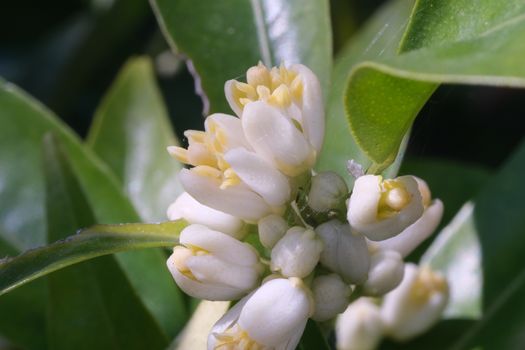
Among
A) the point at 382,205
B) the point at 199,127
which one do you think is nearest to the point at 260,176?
the point at 382,205

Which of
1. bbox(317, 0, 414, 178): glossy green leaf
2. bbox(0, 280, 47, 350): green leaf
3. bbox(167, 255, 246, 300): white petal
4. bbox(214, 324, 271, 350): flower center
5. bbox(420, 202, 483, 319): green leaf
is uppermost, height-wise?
bbox(167, 255, 246, 300): white petal

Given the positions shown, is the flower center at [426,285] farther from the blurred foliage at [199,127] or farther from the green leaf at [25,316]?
the green leaf at [25,316]

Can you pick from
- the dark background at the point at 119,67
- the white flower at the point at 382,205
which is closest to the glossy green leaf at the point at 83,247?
the white flower at the point at 382,205

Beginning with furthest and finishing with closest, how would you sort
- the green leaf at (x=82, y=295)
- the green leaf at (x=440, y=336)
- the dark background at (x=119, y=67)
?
1. the dark background at (x=119, y=67)
2. the green leaf at (x=440, y=336)
3. the green leaf at (x=82, y=295)

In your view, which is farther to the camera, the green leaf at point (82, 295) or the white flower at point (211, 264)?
the green leaf at point (82, 295)

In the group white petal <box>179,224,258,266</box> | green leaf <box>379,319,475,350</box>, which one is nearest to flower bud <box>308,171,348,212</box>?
Result: white petal <box>179,224,258,266</box>

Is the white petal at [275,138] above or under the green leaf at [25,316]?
above

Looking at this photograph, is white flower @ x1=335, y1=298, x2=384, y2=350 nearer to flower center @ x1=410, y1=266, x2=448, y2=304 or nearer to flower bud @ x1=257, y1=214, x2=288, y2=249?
flower center @ x1=410, y1=266, x2=448, y2=304

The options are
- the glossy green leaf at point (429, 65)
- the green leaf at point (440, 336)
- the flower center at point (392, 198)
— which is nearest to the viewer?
the glossy green leaf at point (429, 65)
